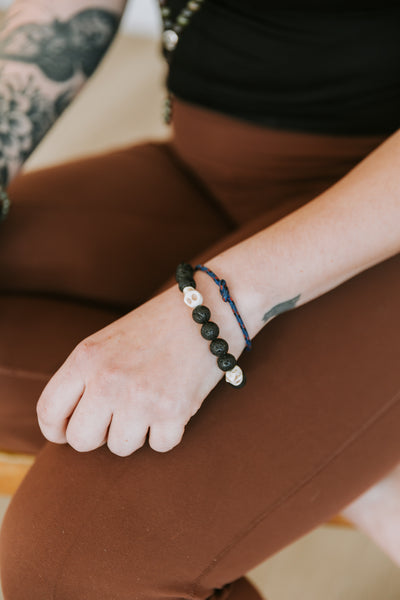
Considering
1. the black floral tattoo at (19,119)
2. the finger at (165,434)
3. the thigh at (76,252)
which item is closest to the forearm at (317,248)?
the finger at (165,434)

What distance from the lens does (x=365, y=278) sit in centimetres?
64

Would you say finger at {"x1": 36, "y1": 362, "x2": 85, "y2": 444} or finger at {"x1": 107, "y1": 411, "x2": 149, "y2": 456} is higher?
finger at {"x1": 36, "y1": 362, "x2": 85, "y2": 444}

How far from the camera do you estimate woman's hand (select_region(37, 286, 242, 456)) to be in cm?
55

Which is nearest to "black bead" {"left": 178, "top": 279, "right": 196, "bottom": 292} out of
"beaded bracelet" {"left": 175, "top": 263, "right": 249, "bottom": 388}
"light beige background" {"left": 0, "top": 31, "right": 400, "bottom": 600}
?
"beaded bracelet" {"left": 175, "top": 263, "right": 249, "bottom": 388}

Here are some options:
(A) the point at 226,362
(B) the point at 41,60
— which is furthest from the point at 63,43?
(A) the point at 226,362

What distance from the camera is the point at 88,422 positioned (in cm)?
55

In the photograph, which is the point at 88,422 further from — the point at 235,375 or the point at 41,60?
the point at 41,60

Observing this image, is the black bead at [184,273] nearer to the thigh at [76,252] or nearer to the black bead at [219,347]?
the black bead at [219,347]

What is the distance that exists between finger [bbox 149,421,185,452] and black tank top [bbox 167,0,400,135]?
481mm

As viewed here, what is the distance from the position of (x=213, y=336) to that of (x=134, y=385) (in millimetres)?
91

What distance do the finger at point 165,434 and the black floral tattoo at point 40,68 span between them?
1.52ft

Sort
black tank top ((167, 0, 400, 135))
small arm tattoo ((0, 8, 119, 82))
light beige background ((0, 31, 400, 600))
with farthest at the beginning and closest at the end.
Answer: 1. light beige background ((0, 31, 400, 600))
2. small arm tattoo ((0, 8, 119, 82))
3. black tank top ((167, 0, 400, 135))

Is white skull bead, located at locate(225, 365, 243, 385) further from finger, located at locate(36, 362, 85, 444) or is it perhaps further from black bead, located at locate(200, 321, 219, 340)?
finger, located at locate(36, 362, 85, 444)

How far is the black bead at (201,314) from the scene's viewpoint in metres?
0.56
